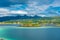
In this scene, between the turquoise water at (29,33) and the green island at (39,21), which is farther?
the turquoise water at (29,33)

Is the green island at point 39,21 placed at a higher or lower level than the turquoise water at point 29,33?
higher

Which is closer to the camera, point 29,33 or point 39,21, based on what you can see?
point 39,21

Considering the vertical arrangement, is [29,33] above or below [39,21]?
below

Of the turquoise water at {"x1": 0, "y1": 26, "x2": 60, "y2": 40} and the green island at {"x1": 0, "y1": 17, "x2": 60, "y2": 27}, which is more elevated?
the green island at {"x1": 0, "y1": 17, "x2": 60, "y2": 27}

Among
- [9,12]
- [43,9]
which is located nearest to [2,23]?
[9,12]

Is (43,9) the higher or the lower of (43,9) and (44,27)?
the higher

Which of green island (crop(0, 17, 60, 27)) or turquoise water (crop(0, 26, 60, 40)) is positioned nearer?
green island (crop(0, 17, 60, 27))

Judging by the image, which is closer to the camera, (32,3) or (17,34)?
(32,3)

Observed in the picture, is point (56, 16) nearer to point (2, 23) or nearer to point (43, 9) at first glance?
point (43, 9)
